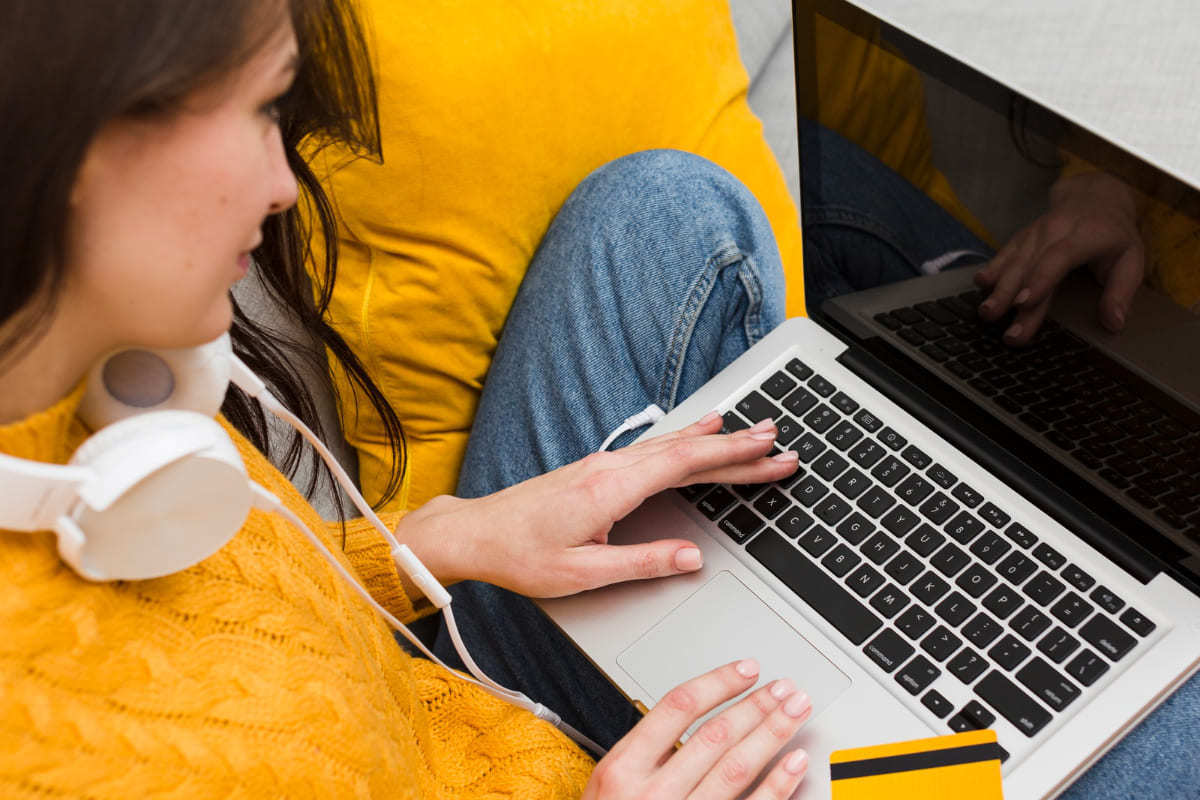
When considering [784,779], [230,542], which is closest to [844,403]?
[784,779]

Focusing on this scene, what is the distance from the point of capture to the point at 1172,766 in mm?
736

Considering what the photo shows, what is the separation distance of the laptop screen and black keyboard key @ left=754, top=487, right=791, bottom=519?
15cm

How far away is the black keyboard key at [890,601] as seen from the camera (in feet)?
2.60

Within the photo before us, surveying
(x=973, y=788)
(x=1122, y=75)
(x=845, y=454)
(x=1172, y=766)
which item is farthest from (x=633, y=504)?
(x=1122, y=75)

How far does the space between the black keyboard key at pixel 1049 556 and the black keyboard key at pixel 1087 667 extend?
71mm

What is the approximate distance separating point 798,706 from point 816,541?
0.16 meters

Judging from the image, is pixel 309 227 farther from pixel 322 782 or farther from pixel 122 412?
pixel 322 782

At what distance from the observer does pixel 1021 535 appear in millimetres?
805

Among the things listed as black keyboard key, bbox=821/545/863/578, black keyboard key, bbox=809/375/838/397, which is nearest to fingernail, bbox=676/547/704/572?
black keyboard key, bbox=821/545/863/578

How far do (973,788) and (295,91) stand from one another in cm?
68

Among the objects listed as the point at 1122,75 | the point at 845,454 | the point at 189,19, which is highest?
the point at 189,19

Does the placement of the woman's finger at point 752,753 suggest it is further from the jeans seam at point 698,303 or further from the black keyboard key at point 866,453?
the jeans seam at point 698,303

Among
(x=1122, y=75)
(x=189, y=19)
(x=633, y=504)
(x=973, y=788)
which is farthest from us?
(x=1122, y=75)

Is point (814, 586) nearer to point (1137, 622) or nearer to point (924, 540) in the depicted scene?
point (924, 540)
